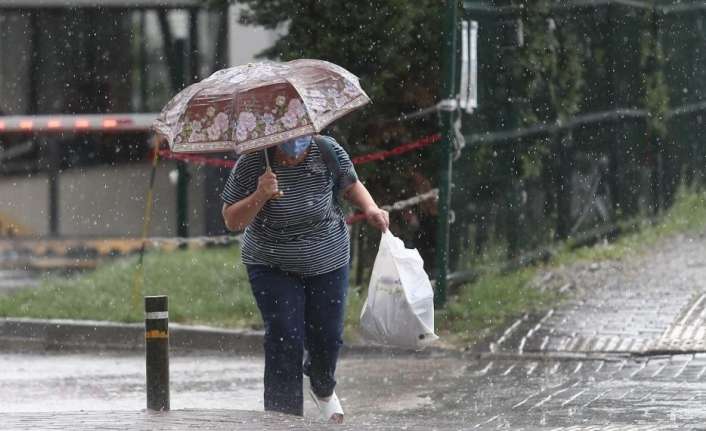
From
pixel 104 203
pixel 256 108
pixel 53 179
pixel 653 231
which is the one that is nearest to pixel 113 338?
pixel 256 108

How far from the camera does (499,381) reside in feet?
30.7

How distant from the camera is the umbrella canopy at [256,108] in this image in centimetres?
702

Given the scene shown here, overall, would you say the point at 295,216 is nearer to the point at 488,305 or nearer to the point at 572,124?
the point at 488,305

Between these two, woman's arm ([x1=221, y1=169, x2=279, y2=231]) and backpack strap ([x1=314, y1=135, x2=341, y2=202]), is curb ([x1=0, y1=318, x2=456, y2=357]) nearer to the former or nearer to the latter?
backpack strap ([x1=314, y1=135, x2=341, y2=202])

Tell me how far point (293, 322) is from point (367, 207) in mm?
619

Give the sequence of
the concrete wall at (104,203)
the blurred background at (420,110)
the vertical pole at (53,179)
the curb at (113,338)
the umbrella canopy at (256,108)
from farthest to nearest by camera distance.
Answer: the vertical pole at (53,179) → the concrete wall at (104,203) → the blurred background at (420,110) → the curb at (113,338) → the umbrella canopy at (256,108)

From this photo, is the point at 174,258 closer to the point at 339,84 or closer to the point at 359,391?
the point at 359,391

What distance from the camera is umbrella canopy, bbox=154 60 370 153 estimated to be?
7023 millimetres

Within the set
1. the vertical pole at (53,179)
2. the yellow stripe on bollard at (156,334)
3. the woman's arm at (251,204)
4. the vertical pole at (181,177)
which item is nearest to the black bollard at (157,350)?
the yellow stripe on bollard at (156,334)

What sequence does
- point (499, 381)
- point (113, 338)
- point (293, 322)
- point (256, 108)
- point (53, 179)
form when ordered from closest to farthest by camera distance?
point (256, 108)
point (293, 322)
point (499, 381)
point (113, 338)
point (53, 179)

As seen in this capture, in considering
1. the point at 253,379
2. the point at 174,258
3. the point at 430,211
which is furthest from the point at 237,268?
the point at 253,379

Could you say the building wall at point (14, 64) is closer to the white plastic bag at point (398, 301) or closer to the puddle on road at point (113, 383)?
the puddle on road at point (113, 383)

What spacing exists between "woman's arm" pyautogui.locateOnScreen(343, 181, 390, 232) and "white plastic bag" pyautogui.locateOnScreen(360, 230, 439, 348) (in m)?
0.09

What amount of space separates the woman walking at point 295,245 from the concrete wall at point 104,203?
10670 mm
